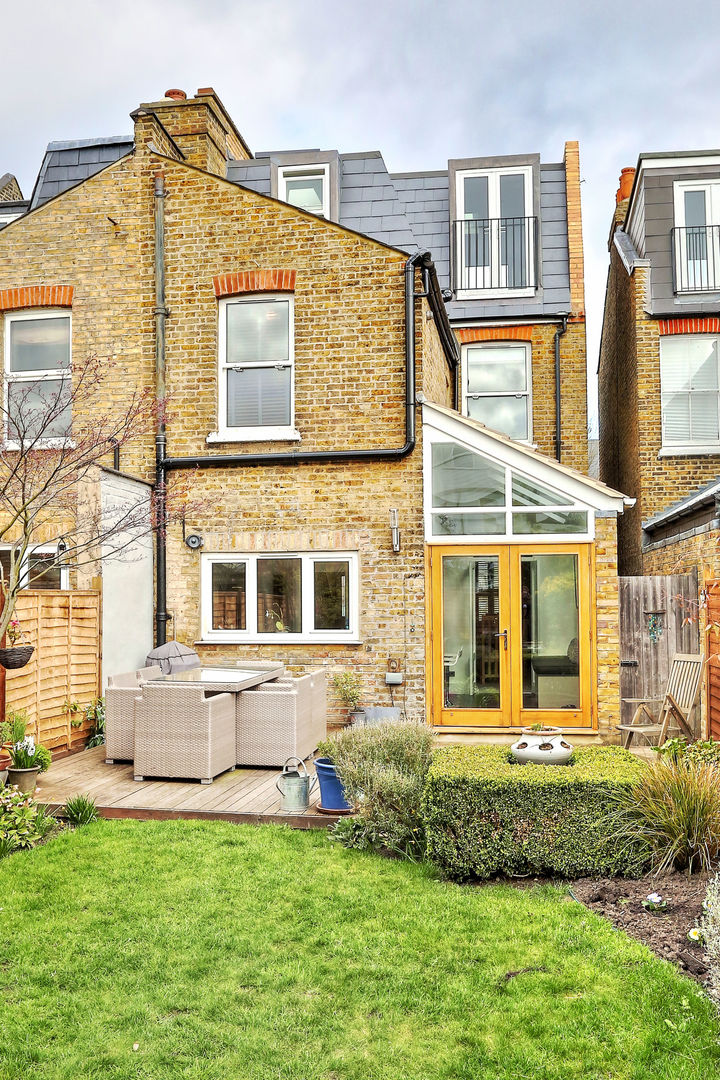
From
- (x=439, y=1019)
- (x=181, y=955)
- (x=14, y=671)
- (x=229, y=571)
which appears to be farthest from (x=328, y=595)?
(x=439, y=1019)

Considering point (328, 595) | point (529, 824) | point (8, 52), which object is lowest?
point (529, 824)

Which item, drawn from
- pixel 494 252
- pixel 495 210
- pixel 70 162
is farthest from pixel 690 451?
pixel 70 162

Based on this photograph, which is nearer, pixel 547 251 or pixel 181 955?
pixel 181 955

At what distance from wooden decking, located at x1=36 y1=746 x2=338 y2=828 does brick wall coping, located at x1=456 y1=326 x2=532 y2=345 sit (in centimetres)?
877

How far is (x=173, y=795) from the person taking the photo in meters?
7.17

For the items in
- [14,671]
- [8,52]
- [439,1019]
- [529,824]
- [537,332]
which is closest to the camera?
[439,1019]

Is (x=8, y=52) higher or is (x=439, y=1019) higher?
(x=8, y=52)

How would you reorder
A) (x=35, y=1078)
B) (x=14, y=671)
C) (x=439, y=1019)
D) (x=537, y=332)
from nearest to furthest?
(x=35, y=1078)
(x=439, y=1019)
(x=14, y=671)
(x=537, y=332)

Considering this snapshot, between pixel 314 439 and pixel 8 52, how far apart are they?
6.76 m

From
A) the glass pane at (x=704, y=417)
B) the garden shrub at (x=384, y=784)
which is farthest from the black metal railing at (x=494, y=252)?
the garden shrub at (x=384, y=784)

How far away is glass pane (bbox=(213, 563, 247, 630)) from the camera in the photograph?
10.3 m

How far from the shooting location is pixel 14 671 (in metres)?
7.80

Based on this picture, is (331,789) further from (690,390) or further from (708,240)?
(708,240)

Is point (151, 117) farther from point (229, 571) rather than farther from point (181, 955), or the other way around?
point (181, 955)
